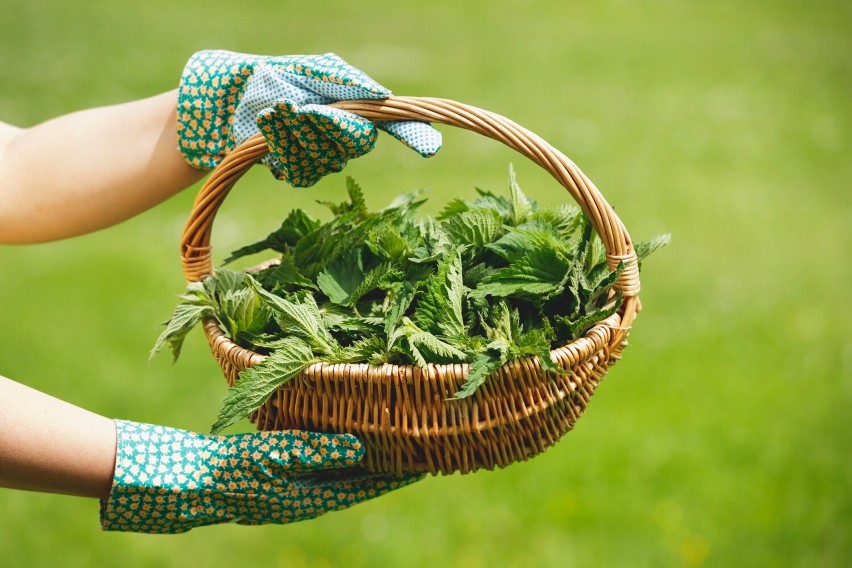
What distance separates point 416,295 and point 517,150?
1.11 feet

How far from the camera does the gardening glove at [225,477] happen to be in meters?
1.72

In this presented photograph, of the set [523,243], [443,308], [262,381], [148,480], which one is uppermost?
[523,243]

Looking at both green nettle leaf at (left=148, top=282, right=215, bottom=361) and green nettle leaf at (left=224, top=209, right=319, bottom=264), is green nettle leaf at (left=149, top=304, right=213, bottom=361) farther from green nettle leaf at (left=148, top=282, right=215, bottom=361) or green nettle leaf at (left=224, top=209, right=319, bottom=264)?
green nettle leaf at (left=224, top=209, right=319, bottom=264)

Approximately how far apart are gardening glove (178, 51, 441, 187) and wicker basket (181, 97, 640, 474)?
0.04m

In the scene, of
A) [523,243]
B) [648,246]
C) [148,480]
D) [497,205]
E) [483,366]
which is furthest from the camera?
[497,205]

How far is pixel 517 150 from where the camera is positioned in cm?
172

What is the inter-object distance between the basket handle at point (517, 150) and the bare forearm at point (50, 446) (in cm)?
49

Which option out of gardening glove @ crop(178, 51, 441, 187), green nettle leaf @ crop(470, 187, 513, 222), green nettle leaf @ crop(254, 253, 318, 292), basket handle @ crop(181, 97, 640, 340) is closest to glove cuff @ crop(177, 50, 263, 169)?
gardening glove @ crop(178, 51, 441, 187)

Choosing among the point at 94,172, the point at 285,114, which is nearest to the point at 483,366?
the point at 285,114

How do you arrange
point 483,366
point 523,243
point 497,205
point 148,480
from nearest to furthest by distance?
point 483,366 < point 148,480 < point 523,243 < point 497,205

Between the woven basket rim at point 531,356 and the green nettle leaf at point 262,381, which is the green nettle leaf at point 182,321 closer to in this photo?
the woven basket rim at point 531,356

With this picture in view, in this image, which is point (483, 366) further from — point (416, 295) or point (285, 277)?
point (285, 277)

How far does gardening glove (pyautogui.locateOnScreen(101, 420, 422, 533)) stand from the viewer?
1.72 m

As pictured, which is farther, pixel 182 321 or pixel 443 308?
pixel 182 321
